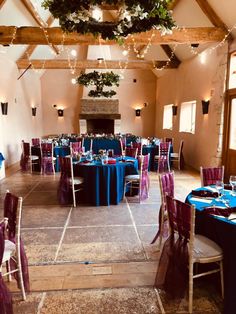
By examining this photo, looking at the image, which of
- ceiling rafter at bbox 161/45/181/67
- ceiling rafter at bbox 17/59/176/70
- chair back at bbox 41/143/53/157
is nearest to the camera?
chair back at bbox 41/143/53/157

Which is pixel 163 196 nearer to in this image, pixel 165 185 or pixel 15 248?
pixel 165 185

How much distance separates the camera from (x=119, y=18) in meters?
2.93

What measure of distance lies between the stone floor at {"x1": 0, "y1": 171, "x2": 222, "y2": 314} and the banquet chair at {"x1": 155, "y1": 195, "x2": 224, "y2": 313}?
0.15 meters

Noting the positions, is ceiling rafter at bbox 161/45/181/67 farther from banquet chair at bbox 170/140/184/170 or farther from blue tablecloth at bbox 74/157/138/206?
blue tablecloth at bbox 74/157/138/206

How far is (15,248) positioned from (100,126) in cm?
1126

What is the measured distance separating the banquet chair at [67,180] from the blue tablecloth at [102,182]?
18cm

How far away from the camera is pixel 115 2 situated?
2.62 meters

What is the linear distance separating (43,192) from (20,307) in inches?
148

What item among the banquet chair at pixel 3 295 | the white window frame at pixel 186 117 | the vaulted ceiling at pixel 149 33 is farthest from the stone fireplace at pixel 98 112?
the banquet chair at pixel 3 295

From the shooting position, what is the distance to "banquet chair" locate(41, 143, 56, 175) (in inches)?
313

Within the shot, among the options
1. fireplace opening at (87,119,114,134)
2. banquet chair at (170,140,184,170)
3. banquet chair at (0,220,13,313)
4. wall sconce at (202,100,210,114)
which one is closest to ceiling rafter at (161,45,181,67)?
wall sconce at (202,100,210,114)

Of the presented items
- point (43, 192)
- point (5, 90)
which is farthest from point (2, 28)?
point (43, 192)

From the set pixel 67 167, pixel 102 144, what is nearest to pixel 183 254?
pixel 67 167

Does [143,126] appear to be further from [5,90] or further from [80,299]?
[80,299]
